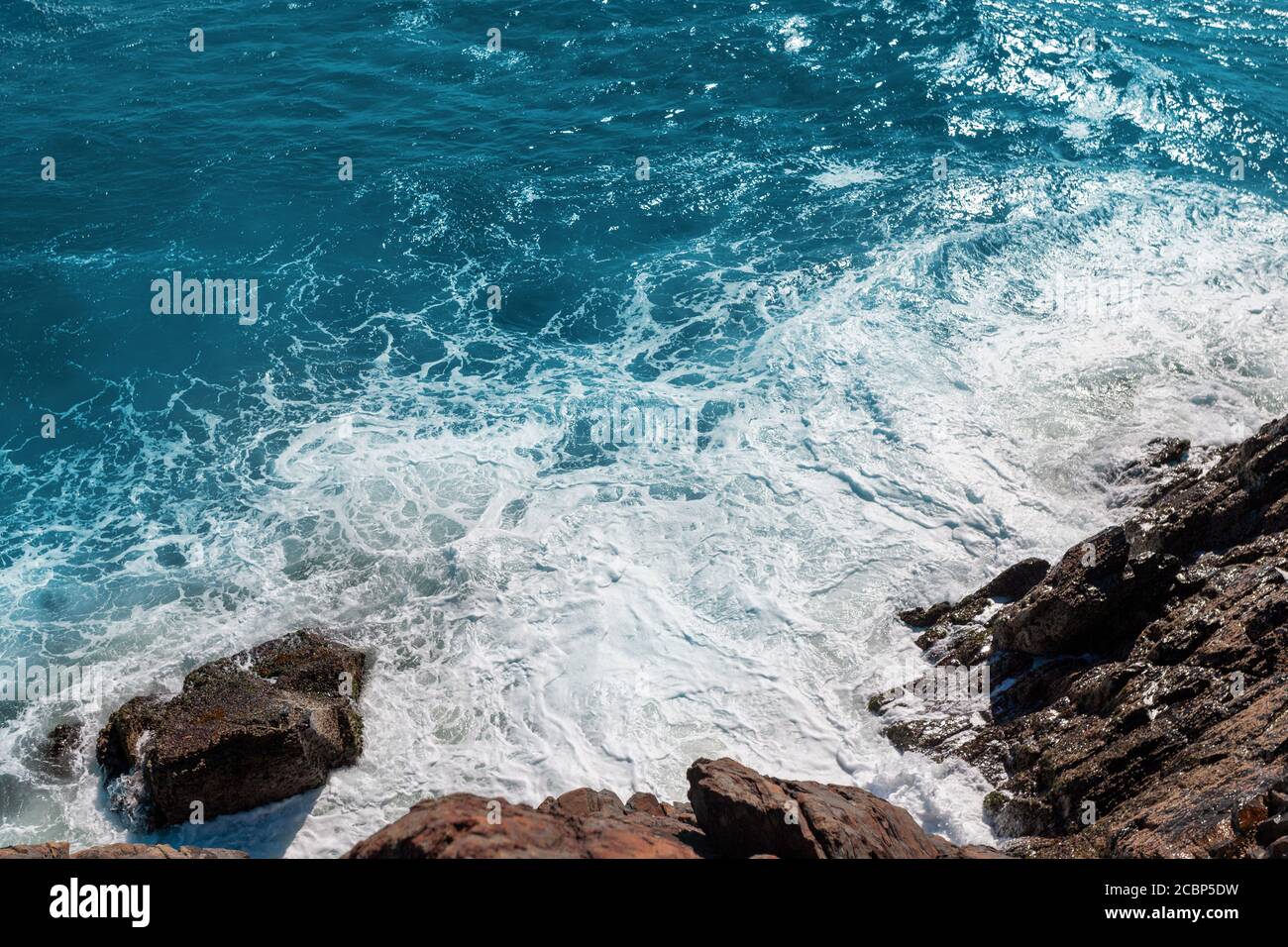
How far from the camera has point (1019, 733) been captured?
16.6 m

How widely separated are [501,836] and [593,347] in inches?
770

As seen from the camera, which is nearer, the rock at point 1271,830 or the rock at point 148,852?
the rock at point 1271,830

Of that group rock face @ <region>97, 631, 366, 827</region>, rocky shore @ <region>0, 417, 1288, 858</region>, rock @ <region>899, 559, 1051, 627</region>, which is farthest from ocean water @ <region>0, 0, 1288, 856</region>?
rock @ <region>899, 559, 1051, 627</region>

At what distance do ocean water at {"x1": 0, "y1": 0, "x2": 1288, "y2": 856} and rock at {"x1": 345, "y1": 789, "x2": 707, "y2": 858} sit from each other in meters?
5.33

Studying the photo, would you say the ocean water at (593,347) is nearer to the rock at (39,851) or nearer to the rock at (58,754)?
the rock at (58,754)

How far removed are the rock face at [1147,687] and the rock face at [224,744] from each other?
410 inches

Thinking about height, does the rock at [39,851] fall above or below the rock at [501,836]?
below

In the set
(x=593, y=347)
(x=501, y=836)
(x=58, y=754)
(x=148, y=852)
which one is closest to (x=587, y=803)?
(x=501, y=836)

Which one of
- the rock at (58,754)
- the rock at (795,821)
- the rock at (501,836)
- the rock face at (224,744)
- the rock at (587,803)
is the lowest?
the rock at (58,754)

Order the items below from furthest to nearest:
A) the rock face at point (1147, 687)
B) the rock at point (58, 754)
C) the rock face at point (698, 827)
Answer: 1. the rock at point (58, 754)
2. the rock face at point (1147, 687)
3. the rock face at point (698, 827)

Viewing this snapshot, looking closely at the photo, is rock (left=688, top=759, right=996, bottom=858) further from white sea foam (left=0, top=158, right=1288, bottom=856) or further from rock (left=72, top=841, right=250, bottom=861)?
rock (left=72, top=841, right=250, bottom=861)

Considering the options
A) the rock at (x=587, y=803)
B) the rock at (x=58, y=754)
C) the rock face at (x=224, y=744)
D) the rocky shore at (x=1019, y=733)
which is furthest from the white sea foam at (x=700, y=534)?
the rock at (x=587, y=803)

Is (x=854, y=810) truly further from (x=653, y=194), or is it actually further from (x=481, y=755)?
(x=653, y=194)

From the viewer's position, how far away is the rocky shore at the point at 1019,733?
11.8 m
